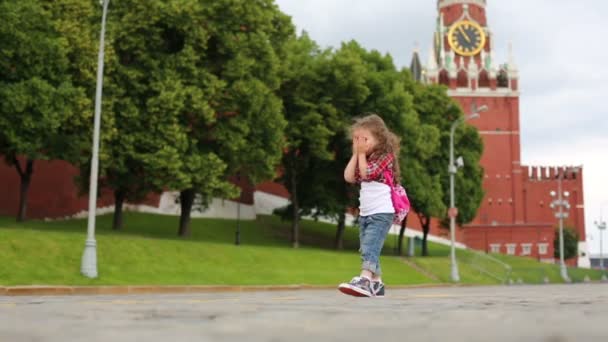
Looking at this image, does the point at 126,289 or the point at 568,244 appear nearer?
the point at 126,289

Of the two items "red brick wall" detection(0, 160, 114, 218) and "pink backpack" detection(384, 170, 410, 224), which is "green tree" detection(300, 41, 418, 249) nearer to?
"red brick wall" detection(0, 160, 114, 218)

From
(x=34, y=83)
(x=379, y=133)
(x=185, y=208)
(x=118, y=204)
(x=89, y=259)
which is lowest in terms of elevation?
(x=89, y=259)

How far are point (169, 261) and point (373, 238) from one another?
18940 millimetres

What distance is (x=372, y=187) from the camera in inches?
294

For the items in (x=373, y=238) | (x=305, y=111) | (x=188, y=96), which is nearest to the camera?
(x=373, y=238)

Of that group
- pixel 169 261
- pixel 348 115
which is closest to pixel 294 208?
pixel 348 115

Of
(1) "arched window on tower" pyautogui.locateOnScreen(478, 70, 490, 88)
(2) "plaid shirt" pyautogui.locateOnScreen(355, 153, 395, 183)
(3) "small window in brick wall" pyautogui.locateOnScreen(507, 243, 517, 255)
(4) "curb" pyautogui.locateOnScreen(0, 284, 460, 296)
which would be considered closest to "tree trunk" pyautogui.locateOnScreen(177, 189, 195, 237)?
(4) "curb" pyautogui.locateOnScreen(0, 284, 460, 296)

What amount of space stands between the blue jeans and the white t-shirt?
53 millimetres

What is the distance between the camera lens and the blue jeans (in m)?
7.28

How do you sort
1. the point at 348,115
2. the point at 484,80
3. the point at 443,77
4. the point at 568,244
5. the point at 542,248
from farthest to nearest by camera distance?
the point at 443,77 → the point at 484,80 → the point at 568,244 → the point at 542,248 → the point at 348,115

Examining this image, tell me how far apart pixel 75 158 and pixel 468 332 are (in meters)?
28.9

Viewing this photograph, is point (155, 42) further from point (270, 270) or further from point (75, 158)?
point (270, 270)

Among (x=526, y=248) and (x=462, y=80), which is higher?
(x=462, y=80)

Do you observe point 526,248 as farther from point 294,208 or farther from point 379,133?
point 379,133
